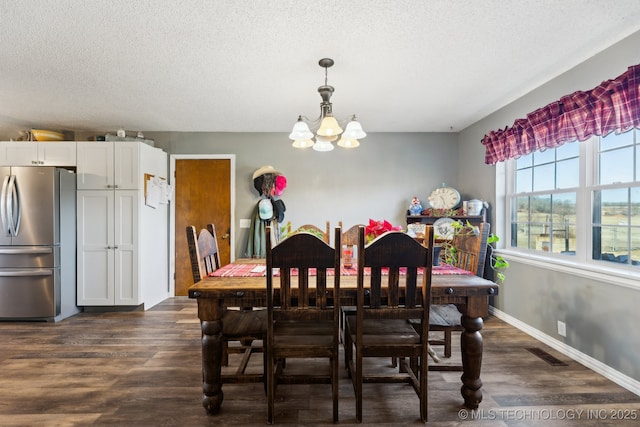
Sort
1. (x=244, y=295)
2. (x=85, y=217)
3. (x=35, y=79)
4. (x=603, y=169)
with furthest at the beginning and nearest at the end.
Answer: (x=85, y=217) → (x=35, y=79) → (x=603, y=169) → (x=244, y=295)

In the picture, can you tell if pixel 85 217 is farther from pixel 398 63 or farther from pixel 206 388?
pixel 398 63

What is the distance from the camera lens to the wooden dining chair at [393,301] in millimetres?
1490

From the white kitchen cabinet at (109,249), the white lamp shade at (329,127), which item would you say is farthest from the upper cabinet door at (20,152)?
the white lamp shade at (329,127)

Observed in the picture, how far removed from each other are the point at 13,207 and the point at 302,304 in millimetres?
3440

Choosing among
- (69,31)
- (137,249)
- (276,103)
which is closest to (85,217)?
(137,249)

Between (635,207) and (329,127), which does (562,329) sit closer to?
(635,207)

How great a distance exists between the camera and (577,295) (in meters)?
2.30

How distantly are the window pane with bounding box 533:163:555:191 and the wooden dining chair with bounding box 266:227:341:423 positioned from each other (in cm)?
239

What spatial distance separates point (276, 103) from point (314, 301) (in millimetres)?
2157

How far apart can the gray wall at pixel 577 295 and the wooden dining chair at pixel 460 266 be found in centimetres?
85

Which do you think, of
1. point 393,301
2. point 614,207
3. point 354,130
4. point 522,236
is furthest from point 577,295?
point 354,130

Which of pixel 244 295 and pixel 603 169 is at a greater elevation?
pixel 603 169

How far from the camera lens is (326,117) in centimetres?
204

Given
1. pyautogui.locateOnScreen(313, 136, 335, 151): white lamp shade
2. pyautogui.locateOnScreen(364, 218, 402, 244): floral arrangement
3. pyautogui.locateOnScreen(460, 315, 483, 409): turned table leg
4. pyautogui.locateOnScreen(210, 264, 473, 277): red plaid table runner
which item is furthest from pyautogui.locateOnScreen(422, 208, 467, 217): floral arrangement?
pyautogui.locateOnScreen(460, 315, 483, 409): turned table leg
